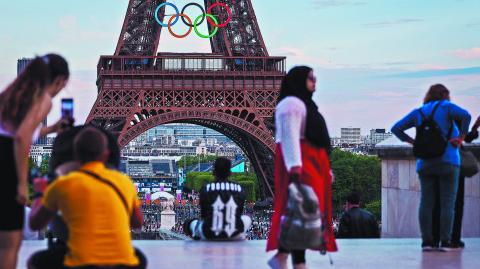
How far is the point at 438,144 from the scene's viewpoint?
10.7m

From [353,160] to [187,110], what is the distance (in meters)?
36.4

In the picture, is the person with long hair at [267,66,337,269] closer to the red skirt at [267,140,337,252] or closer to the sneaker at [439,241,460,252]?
the red skirt at [267,140,337,252]

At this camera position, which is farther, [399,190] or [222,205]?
[399,190]

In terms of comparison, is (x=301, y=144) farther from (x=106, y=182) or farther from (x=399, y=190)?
(x=399, y=190)

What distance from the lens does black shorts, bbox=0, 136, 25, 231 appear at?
23.3 ft

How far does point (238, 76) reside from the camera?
5472 cm

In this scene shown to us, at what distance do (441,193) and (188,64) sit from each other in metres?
45.9

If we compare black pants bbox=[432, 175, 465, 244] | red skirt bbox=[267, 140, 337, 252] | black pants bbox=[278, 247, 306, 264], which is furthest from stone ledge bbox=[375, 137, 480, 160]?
black pants bbox=[278, 247, 306, 264]

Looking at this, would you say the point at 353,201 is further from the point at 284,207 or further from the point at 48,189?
the point at 48,189

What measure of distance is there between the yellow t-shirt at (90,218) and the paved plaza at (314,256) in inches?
134

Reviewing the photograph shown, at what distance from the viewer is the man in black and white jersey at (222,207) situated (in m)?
11.5

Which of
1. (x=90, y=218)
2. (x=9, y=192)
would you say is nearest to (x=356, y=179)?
(x=9, y=192)

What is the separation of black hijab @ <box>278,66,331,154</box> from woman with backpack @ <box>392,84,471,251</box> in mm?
2089

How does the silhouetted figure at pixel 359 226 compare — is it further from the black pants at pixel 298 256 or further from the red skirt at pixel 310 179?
the black pants at pixel 298 256
